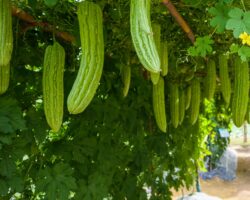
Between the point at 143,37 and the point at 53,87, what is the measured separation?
0.87 m

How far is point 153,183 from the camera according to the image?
16.2ft

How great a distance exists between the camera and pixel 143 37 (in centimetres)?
173

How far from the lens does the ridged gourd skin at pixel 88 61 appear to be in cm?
198

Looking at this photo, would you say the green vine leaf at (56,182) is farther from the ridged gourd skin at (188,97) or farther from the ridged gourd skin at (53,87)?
the ridged gourd skin at (188,97)

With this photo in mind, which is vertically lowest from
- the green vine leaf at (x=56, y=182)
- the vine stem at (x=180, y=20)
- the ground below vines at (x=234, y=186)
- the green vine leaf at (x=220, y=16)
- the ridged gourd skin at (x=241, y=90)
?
the ground below vines at (x=234, y=186)

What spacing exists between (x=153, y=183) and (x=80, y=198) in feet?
6.92

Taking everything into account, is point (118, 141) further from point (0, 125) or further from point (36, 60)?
point (0, 125)

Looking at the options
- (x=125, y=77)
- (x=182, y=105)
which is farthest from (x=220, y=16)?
(x=182, y=105)

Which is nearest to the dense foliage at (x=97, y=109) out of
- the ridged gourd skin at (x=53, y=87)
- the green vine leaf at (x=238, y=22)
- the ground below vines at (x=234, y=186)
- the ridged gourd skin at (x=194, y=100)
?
the green vine leaf at (x=238, y=22)

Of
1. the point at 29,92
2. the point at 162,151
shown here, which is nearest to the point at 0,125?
the point at 29,92

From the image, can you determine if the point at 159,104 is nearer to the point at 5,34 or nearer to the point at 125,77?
the point at 125,77

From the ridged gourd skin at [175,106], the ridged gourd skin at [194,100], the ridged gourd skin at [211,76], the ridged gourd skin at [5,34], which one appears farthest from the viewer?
the ridged gourd skin at [194,100]

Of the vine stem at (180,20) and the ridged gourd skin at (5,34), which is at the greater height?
the vine stem at (180,20)

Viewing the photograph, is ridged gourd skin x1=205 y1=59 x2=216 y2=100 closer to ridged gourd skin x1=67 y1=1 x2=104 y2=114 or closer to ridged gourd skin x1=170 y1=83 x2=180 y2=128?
ridged gourd skin x1=170 y1=83 x2=180 y2=128
